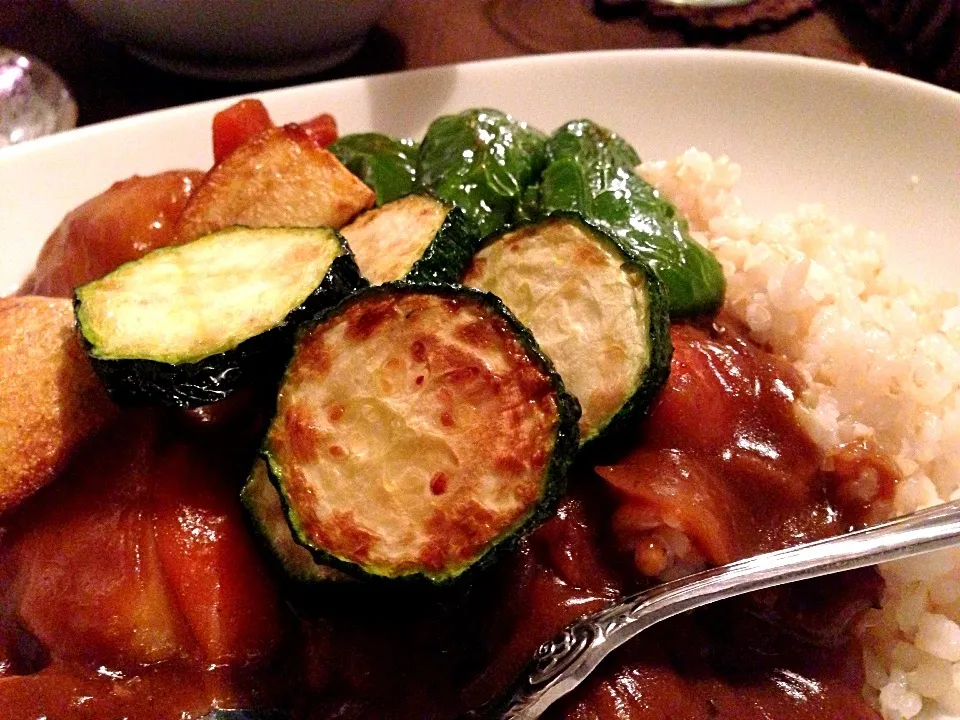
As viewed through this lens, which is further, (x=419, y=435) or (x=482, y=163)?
(x=482, y=163)

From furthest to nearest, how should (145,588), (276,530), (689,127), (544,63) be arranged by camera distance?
(544,63) → (689,127) → (145,588) → (276,530)

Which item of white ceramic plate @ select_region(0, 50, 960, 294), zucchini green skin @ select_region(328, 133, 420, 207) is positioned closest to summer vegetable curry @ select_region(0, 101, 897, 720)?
zucchini green skin @ select_region(328, 133, 420, 207)

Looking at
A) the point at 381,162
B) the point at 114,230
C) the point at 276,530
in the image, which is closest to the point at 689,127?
the point at 381,162

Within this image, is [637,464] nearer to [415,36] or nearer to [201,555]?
[201,555]

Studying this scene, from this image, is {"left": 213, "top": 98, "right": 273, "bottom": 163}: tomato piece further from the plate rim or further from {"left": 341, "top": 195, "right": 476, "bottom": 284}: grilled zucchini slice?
{"left": 341, "top": 195, "right": 476, "bottom": 284}: grilled zucchini slice

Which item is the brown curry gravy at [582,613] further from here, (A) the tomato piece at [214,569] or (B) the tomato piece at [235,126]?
(B) the tomato piece at [235,126]

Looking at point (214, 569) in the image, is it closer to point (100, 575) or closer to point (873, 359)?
point (100, 575)
